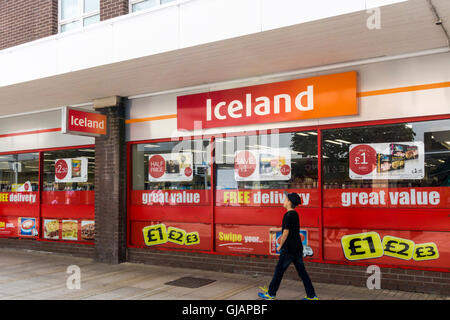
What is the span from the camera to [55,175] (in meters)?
11.5

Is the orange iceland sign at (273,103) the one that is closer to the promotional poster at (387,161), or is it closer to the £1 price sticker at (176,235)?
the promotional poster at (387,161)

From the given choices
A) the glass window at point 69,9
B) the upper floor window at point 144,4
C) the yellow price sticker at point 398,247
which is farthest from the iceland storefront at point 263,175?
the glass window at point 69,9

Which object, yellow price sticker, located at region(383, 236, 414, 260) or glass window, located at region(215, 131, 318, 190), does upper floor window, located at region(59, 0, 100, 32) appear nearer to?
glass window, located at region(215, 131, 318, 190)

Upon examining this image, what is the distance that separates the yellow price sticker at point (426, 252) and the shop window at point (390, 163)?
0.62 metres

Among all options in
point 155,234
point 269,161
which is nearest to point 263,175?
point 269,161

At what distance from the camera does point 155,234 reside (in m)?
9.71

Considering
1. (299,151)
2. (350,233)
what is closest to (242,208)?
(299,151)

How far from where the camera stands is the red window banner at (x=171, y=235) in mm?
9070

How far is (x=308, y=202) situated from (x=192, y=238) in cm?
268

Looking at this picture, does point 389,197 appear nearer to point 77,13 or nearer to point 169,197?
point 169,197

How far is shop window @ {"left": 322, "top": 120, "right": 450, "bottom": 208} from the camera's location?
688 centimetres

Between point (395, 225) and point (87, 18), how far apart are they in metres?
8.45
